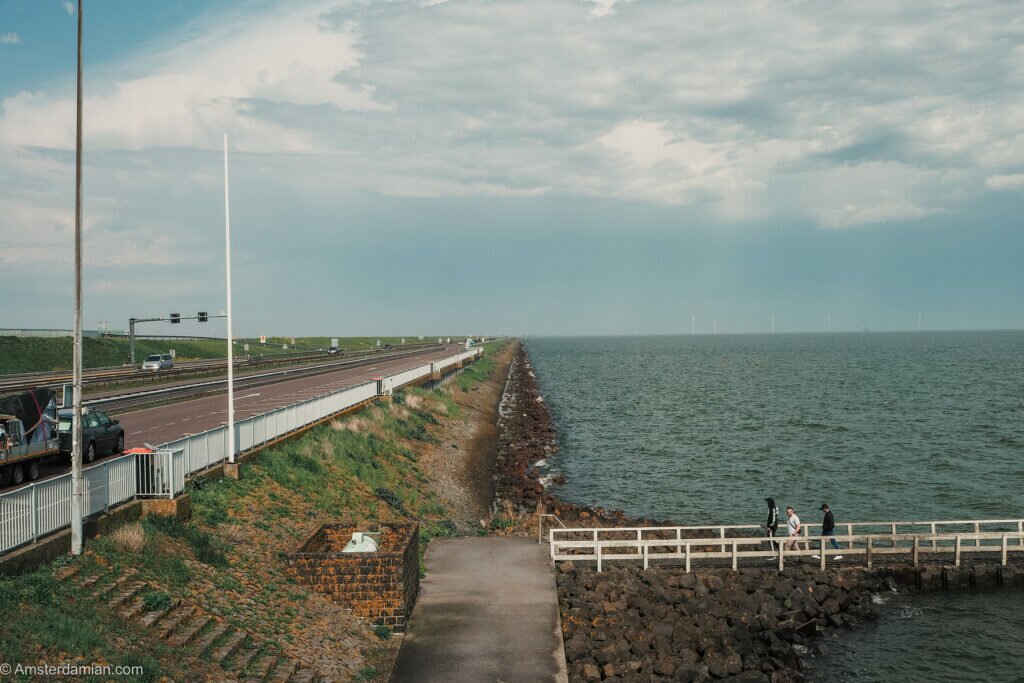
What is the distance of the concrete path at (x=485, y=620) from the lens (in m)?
14.4

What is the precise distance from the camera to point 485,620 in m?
16.7

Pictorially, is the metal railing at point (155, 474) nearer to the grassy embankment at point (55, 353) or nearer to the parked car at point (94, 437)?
the parked car at point (94, 437)

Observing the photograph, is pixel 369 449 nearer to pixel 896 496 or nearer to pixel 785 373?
pixel 896 496

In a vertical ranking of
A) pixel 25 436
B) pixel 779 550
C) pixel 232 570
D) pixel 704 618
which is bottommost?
pixel 704 618

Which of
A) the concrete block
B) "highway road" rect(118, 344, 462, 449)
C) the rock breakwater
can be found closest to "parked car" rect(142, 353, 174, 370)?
"highway road" rect(118, 344, 462, 449)

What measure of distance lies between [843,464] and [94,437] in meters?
40.0

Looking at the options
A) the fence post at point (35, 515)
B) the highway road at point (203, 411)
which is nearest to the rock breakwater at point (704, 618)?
the fence post at point (35, 515)

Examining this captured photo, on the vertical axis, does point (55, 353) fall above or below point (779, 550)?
above

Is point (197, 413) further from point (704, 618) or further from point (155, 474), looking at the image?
point (704, 618)

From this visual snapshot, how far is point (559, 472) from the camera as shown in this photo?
46438mm

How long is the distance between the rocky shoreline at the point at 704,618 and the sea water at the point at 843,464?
1.13 meters

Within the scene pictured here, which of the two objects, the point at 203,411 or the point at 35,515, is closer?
the point at 35,515

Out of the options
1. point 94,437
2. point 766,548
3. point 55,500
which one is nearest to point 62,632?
point 55,500

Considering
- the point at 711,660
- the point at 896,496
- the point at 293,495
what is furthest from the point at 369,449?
the point at 896,496
